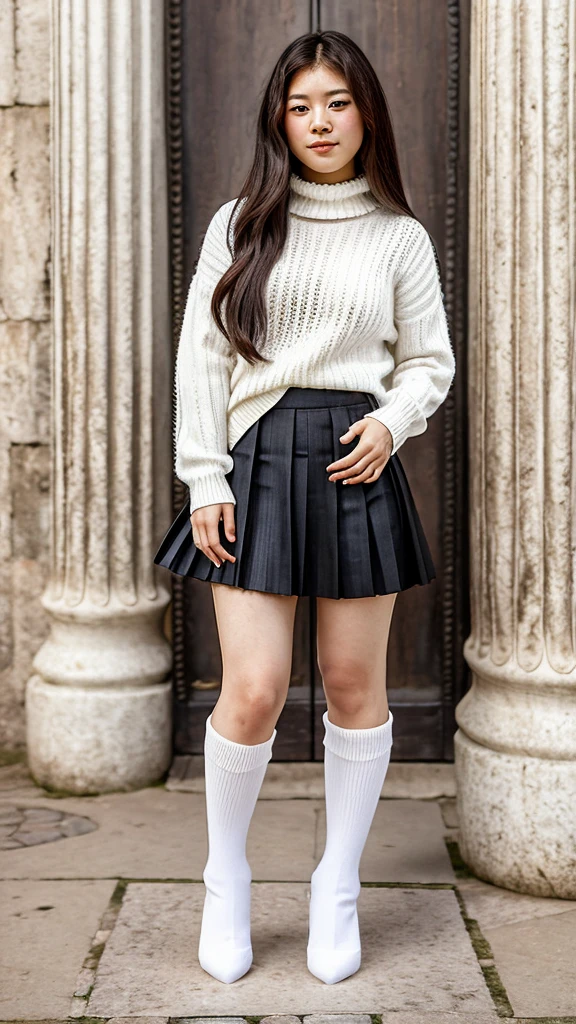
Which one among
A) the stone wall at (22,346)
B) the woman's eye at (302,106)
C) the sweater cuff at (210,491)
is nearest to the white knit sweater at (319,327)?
the sweater cuff at (210,491)

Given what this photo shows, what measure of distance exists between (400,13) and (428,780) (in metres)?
2.40

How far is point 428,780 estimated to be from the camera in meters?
3.57

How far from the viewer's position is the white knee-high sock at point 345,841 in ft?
7.70

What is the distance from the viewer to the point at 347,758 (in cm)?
237

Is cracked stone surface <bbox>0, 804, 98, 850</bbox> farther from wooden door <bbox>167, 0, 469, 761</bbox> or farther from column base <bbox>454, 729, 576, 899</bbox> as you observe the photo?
column base <bbox>454, 729, 576, 899</bbox>

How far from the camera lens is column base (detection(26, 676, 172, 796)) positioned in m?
3.49

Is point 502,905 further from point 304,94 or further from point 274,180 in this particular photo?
point 304,94

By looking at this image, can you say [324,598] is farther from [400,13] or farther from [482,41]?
[400,13]

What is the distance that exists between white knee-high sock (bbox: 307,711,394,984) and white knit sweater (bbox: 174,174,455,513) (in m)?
0.59

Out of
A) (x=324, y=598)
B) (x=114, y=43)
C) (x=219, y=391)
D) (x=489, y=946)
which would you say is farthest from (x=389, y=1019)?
(x=114, y=43)

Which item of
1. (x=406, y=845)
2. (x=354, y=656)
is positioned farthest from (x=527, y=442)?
(x=406, y=845)

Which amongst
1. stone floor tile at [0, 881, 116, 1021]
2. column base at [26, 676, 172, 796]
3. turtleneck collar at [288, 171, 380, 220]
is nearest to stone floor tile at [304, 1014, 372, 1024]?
stone floor tile at [0, 881, 116, 1021]

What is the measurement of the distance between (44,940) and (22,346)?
6.33 feet

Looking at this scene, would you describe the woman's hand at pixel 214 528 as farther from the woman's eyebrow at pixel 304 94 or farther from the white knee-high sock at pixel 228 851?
the woman's eyebrow at pixel 304 94
